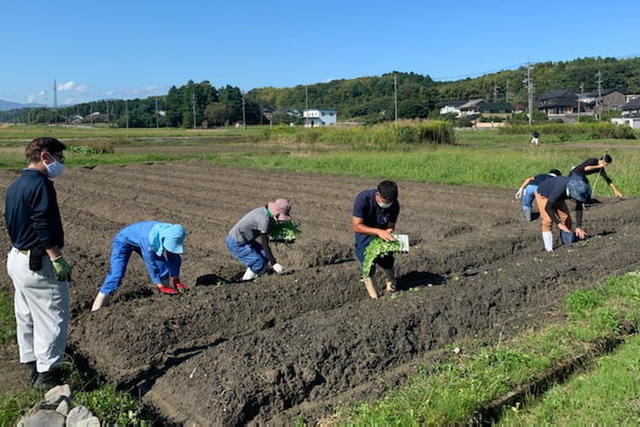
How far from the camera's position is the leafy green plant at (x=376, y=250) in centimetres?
596

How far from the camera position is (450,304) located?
6.18 metres

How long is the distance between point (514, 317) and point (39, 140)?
15.8 ft

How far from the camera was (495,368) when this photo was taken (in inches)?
188

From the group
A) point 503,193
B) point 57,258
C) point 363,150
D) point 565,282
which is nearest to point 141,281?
point 57,258

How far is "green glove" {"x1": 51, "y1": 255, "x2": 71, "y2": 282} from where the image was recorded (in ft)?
14.2

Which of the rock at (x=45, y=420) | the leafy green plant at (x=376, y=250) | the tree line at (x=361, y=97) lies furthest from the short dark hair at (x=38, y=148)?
the tree line at (x=361, y=97)

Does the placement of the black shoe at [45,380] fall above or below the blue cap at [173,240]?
below

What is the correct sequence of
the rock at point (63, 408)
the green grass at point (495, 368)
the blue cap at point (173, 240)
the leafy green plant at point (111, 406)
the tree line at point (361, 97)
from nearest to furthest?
1. the rock at point (63, 408)
2. the leafy green plant at point (111, 406)
3. the green grass at point (495, 368)
4. the blue cap at point (173, 240)
5. the tree line at point (361, 97)

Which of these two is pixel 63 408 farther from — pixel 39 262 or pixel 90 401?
pixel 39 262

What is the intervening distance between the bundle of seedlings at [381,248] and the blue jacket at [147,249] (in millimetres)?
2070

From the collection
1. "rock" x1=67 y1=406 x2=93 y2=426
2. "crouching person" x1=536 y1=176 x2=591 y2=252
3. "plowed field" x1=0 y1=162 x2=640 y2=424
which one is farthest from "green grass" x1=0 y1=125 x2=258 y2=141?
"rock" x1=67 y1=406 x2=93 y2=426

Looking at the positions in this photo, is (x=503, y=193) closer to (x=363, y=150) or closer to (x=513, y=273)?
(x=513, y=273)

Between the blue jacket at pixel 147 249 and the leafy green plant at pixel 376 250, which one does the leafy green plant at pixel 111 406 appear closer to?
the blue jacket at pixel 147 249

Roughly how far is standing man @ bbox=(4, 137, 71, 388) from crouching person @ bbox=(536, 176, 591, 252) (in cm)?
656
